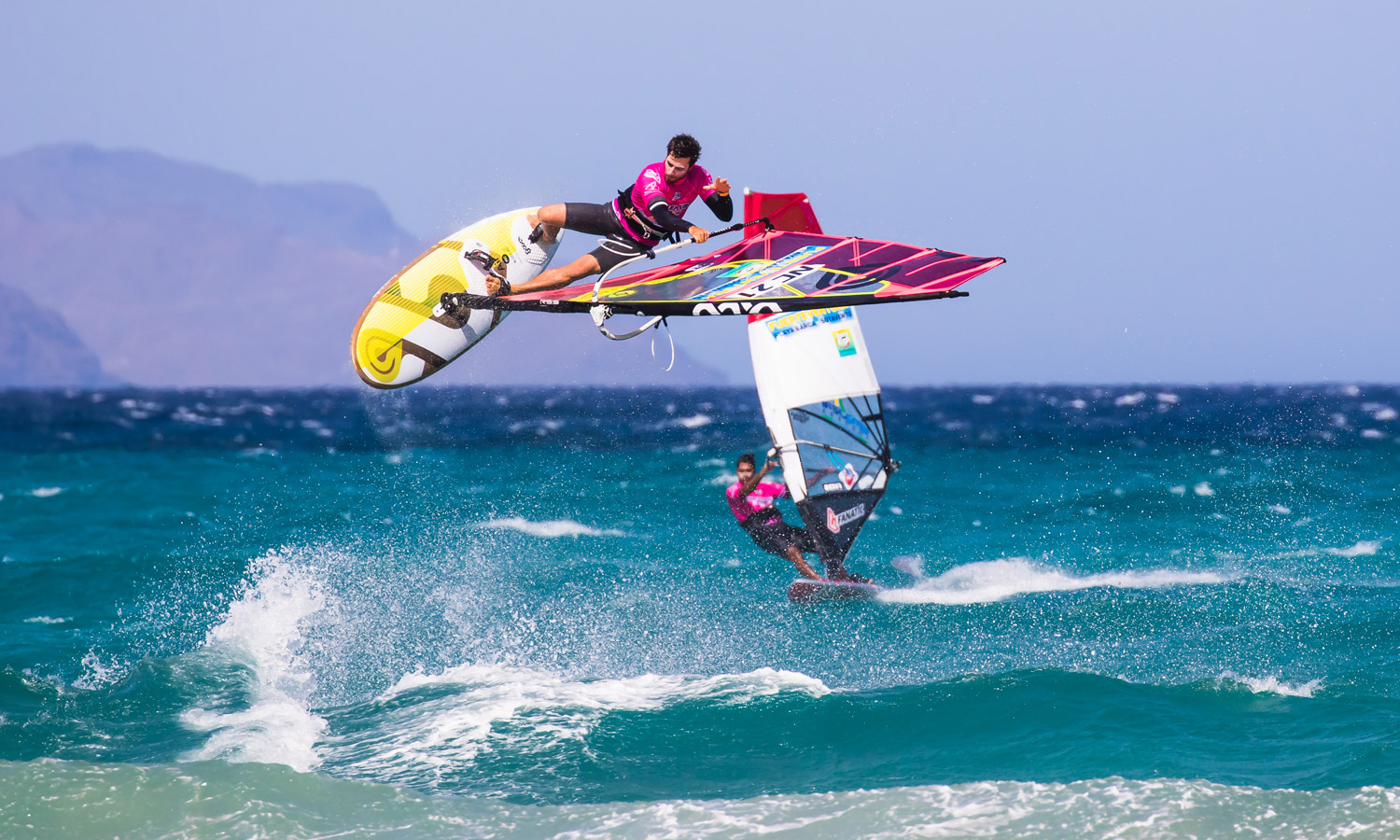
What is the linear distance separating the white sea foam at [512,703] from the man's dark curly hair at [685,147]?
4111mm

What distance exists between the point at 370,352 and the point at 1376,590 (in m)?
10.4

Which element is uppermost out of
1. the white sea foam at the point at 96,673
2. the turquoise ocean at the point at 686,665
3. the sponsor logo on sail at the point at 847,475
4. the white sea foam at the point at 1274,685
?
the sponsor logo on sail at the point at 847,475

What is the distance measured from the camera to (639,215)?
29.3ft

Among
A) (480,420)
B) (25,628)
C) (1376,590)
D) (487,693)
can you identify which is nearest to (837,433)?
(487,693)

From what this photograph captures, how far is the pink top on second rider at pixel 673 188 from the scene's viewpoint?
862 cm

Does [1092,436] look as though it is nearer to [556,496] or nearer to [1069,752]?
[556,496]

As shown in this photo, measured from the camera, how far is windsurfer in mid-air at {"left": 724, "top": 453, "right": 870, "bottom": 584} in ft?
36.9

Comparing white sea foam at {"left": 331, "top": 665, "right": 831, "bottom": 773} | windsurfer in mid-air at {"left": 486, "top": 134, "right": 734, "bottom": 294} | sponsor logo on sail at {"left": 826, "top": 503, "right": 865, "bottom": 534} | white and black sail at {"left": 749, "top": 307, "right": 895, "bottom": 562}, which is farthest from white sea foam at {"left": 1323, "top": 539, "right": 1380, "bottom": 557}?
windsurfer in mid-air at {"left": 486, "top": 134, "right": 734, "bottom": 294}

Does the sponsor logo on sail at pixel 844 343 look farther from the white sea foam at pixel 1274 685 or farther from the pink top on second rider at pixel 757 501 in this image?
the white sea foam at pixel 1274 685

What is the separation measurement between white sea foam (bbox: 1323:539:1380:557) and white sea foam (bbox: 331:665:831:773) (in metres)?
8.67

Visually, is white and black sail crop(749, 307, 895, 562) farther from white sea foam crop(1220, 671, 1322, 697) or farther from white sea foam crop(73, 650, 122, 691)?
white sea foam crop(73, 650, 122, 691)

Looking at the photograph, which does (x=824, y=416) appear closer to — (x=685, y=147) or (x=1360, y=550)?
(x=685, y=147)

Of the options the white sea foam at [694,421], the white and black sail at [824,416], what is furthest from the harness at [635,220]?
the white sea foam at [694,421]

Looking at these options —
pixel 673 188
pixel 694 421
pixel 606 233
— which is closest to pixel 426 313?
pixel 606 233
